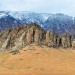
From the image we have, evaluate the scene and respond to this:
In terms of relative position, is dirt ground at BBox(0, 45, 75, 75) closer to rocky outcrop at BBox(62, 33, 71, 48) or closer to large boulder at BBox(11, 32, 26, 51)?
large boulder at BBox(11, 32, 26, 51)

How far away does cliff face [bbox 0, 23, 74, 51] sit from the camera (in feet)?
244

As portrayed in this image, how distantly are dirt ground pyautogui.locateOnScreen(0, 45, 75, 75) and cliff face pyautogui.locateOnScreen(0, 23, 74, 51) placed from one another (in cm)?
346

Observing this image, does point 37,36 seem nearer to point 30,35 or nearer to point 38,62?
point 30,35

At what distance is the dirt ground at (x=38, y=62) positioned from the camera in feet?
177

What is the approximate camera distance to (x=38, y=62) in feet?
202

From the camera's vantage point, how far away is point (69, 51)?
2886 inches

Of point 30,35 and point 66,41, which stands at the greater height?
point 30,35

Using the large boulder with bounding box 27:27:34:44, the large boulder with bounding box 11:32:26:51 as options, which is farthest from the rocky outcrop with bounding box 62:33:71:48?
the large boulder with bounding box 11:32:26:51

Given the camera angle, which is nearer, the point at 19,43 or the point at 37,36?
the point at 37,36

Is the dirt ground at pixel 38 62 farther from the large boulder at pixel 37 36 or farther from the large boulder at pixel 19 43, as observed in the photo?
the large boulder at pixel 37 36

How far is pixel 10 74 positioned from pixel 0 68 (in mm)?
7079

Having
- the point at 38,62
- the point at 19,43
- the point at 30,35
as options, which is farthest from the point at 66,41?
the point at 38,62

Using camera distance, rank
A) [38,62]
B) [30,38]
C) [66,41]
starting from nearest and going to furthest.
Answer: [38,62]
[30,38]
[66,41]

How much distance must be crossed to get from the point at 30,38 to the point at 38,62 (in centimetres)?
1360
